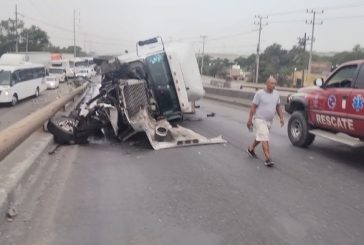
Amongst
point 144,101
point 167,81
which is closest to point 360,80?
point 144,101

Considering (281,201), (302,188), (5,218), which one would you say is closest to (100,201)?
(5,218)

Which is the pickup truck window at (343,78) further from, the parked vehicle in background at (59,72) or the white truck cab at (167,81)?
the parked vehicle in background at (59,72)

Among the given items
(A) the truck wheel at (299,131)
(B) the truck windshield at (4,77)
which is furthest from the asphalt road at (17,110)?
(A) the truck wheel at (299,131)

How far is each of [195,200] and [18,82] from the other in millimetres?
28386

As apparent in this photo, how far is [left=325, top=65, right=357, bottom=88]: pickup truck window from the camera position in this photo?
9.82 metres

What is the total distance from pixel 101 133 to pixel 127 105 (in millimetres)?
2093

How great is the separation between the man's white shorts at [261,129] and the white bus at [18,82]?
23.3 metres

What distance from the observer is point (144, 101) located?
44.1ft

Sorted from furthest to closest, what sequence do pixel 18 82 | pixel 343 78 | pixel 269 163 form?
pixel 18 82 < pixel 343 78 < pixel 269 163

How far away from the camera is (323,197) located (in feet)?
22.7

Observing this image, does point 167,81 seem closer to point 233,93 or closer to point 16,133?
point 16,133

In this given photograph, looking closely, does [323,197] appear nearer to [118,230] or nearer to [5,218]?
[118,230]

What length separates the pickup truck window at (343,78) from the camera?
982 cm

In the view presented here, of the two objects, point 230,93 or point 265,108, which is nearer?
point 265,108
